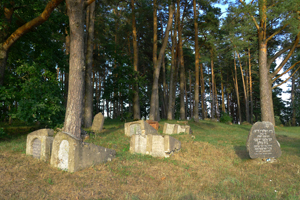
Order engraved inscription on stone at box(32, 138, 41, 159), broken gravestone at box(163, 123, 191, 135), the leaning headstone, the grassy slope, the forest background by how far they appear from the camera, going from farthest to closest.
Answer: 1. broken gravestone at box(163, 123, 191, 135)
2. the leaning headstone
3. the forest background
4. engraved inscription on stone at box(32, 138, 41, 159)
5. the grassy slope

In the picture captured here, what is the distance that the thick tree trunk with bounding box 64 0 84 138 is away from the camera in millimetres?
8055

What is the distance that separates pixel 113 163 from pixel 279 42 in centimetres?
1823

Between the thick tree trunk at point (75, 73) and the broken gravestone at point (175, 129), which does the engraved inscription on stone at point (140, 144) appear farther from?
the broken gravestone at point (175, 129)

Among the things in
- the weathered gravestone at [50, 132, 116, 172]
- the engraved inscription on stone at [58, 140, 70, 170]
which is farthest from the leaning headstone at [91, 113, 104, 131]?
the engraved inscription on stone at [58, 140, 70, 170]

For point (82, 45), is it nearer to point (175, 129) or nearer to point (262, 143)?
point (175, 129)

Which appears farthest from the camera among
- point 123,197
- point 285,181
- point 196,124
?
point 196,124

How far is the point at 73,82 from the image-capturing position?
8.17 metres

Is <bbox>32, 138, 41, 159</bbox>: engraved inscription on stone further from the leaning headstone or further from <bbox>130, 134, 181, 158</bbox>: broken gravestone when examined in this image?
the leaning headstone

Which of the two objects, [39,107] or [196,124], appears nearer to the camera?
[39,107]

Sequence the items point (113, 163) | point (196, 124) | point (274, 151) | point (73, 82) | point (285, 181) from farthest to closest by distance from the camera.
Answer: point (196, 124) < point (73, 82) < point (274, 151) < point (113, 163) < point (285, 181)

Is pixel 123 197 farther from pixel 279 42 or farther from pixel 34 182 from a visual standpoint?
pixel 279 42

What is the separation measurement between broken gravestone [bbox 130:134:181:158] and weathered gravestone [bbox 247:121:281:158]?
2.77 metres

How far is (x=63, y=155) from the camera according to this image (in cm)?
564

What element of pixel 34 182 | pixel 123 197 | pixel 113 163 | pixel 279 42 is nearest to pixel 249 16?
pixel 279 42
